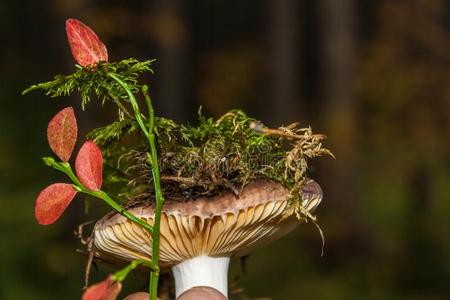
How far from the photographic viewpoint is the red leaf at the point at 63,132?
103 cm

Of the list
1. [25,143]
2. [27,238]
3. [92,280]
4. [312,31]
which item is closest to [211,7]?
[312,31]

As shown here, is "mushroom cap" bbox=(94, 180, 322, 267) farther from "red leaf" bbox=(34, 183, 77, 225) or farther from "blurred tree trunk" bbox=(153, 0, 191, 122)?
"blurred tree trunk" bbox=(153, 0, 191, 122)

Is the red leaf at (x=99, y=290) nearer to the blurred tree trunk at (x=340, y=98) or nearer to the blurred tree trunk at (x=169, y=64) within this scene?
the blurred tree trunk at (x=340, y=98)

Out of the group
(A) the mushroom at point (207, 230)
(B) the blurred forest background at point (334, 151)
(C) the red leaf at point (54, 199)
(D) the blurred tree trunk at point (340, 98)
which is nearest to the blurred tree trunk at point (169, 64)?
(B) the blurred forest background at point (334, 151)

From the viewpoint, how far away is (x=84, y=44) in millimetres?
1073

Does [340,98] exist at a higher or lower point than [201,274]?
lower

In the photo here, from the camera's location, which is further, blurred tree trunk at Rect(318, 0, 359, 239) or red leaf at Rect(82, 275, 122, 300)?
blurred tree trunk at Rect(318, 0, 359, 239)

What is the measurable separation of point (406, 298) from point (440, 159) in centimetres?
285

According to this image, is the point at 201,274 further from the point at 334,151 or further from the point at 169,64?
the point at 169,64

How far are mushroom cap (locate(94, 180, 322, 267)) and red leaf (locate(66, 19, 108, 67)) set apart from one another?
0.24m

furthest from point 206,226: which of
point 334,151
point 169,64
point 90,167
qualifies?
point 169,64

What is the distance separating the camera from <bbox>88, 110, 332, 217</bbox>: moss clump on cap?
47.0 inches

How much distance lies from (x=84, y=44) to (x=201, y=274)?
1.54 feet

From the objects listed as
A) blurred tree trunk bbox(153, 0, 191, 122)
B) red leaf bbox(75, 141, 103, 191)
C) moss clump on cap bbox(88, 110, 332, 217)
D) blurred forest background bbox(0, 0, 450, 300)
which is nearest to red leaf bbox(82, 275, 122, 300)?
red leaf bbox(75, 141, 103, 191)
